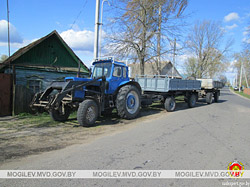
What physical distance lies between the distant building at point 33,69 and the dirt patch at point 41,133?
1.02 m

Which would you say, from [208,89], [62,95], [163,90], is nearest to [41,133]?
[62,95]

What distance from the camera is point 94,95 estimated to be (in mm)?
7469

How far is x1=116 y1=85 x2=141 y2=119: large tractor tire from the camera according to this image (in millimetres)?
7855

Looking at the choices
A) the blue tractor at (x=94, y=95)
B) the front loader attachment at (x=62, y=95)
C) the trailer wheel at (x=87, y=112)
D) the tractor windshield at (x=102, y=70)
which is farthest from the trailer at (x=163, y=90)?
the front loader attachment at (x=62, y=95)

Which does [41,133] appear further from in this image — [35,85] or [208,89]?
[208,89]

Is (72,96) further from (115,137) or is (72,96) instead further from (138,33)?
(138,33)

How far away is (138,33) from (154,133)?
11.3m

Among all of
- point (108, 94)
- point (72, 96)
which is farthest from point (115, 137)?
point (108, 94)

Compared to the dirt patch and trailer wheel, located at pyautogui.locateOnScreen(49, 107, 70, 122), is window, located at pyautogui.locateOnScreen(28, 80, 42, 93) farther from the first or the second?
trailer wheel, located at pyautogui.locateOnScreen(49, 107, 70, 122)

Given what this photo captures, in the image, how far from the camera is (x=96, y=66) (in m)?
8.53

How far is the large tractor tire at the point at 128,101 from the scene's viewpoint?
7855mm

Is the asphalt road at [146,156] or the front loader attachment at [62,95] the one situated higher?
the front loader attachment at [62,95]

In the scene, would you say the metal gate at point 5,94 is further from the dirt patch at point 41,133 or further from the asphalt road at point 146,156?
the asphalt road at point 146,156

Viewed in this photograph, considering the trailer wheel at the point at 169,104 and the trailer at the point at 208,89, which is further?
the trailer at the point at 208,89
